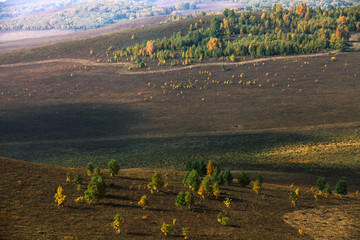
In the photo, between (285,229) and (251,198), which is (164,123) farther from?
(285,229)

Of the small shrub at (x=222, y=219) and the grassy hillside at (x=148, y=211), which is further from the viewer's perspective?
the small shrub at (x=222, y=219)

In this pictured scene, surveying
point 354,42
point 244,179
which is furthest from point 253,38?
point 244,179

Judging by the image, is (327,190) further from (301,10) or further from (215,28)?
(301,10)

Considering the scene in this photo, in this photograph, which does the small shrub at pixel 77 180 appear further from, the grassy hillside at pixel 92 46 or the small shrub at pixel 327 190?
the grassy hillside at pixel 92 46

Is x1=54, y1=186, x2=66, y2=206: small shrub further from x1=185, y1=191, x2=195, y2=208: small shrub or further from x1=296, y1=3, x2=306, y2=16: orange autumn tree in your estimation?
x1=296, y1=3, x2=306, y2=16: orange autumn tree

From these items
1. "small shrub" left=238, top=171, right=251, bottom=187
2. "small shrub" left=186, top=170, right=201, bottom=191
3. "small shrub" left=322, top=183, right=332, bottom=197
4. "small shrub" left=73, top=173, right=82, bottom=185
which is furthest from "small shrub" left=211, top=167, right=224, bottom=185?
"small shrub" left=73, top=173, right=82, bottom=185

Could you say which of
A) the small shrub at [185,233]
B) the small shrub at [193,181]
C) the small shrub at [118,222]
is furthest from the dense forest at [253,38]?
the small shrub at [118,222]
